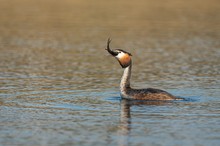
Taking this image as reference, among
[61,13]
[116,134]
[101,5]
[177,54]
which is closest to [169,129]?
[116,134]

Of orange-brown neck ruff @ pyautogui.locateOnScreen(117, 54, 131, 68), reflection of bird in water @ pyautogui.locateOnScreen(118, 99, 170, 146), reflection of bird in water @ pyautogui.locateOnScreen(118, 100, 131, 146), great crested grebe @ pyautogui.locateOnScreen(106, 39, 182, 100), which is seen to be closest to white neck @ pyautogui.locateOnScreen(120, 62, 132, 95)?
great crested grebe @ pyautogui.locateOnScreen(106, 39, 182, 100)

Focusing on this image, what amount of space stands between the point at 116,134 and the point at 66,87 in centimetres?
631

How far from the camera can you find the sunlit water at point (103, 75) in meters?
14.5

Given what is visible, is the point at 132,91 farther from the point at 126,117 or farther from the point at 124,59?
the point at 126,117

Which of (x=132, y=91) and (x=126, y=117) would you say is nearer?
(x=126, y=117)

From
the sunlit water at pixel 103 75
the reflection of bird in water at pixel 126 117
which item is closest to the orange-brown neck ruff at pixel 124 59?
the sunlit water at pixel 103 75

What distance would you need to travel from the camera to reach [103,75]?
23.0 m

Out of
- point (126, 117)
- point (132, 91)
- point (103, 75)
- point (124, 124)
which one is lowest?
point (124, 124)

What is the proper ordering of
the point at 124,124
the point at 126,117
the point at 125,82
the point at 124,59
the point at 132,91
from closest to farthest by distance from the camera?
the point at 124,124
the point at 126,117
the point at 132,91
the point at 125,82
the point at 124,59

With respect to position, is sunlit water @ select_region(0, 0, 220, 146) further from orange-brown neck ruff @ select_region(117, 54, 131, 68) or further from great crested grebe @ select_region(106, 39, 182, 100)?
orange-brown neck ruff @ select_region(117, 54, 131, 68)

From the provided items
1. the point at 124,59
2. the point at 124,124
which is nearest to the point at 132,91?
the point at 124,59

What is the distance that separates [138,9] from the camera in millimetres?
44781

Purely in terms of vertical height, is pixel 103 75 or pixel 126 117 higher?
pixel 103 75

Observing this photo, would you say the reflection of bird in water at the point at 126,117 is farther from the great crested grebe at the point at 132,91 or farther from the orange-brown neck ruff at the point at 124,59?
the orange-brown neck ruff at the point at 124,59
